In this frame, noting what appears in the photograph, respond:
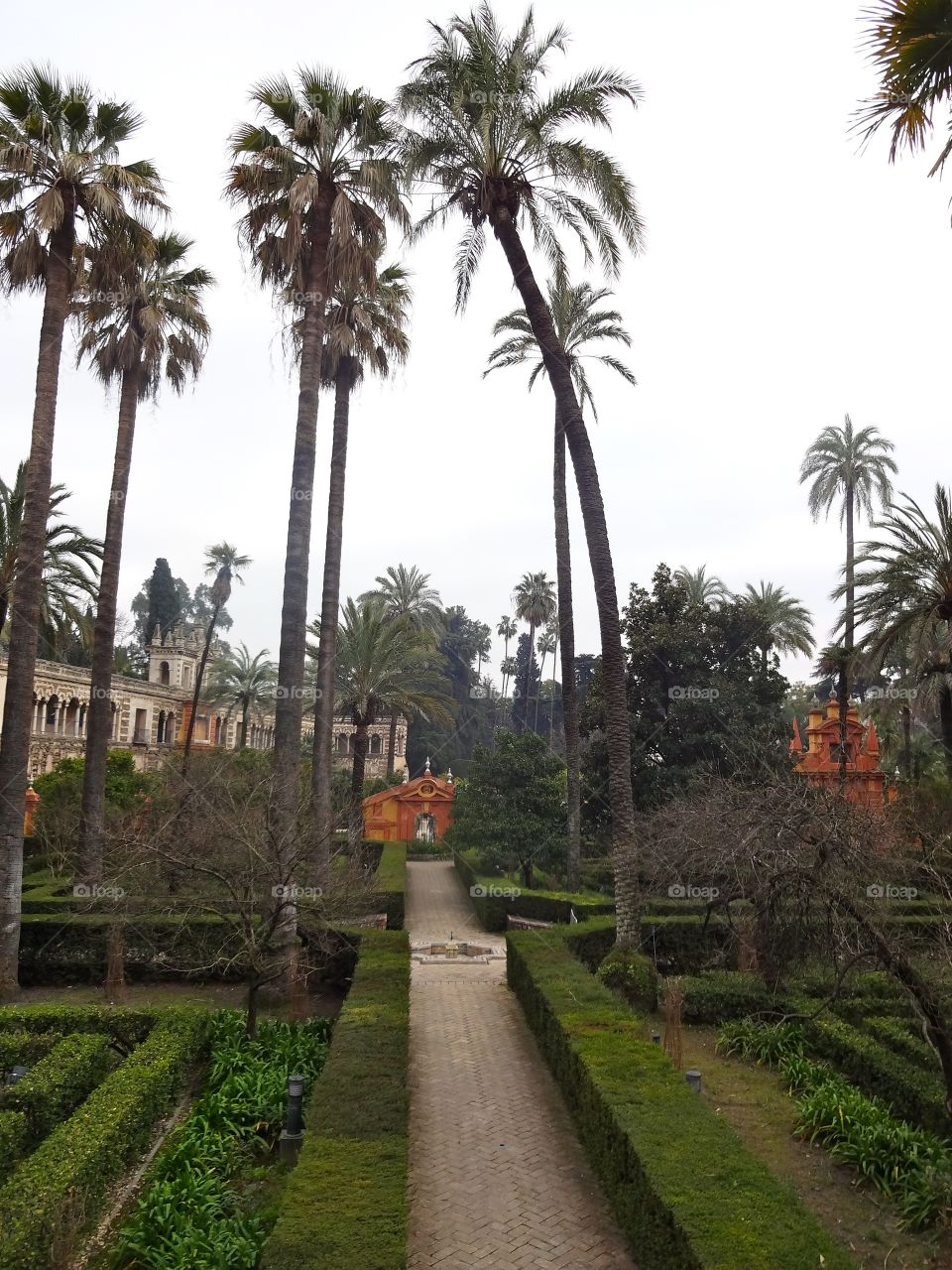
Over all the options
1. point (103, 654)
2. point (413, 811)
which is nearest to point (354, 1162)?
point (103, 654)

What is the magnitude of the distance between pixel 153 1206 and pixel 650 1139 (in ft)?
13.4

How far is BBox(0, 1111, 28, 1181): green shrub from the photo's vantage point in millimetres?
8000

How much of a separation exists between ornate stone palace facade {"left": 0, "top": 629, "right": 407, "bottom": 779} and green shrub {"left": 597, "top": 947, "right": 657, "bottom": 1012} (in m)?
18.4

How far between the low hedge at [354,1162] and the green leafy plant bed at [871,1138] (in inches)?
177

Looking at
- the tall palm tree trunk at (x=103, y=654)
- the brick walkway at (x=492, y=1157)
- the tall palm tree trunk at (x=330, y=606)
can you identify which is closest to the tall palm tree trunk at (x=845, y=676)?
the brick walkway at (x=492, y=1157)

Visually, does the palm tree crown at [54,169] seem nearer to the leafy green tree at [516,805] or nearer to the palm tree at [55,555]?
the palm tree at [55,555]

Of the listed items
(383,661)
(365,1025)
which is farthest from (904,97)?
(383,661)

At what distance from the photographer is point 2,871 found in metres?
14.1

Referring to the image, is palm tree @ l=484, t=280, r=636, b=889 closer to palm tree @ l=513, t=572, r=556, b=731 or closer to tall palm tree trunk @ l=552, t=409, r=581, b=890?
tall palm tree trunk @ l=552, t=409, r=581, b=890

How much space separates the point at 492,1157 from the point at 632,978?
226 inches

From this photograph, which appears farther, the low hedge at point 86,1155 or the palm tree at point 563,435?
the palm tree at point 563,435

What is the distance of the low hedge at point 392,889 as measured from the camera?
67.2 feet

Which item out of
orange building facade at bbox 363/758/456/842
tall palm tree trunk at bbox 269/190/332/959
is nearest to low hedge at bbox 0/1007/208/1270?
tall palm tree trunk at bbox 269/190/332/959

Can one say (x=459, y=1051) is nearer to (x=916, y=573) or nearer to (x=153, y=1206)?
(x=153, y=1206)
